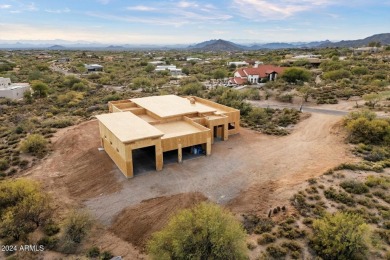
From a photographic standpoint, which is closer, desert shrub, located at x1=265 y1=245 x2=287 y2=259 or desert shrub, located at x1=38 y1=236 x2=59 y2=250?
desert shrub, located at x1=265 y1=245 x2=287 y2=259

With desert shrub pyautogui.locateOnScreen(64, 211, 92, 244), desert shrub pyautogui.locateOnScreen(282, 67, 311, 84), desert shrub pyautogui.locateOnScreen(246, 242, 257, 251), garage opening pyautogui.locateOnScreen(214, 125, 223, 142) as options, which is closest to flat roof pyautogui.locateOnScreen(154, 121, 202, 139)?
garage opening pyautogui.locateOnScreen(214, 125, 223, 142)

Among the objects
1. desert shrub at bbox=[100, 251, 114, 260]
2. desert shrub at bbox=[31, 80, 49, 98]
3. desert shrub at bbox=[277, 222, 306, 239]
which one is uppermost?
desert shrub at bbox=[31, 80, 49, 98]

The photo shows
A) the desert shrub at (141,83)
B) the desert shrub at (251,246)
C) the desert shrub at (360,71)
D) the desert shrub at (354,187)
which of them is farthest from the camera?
the desert shrub at (141,83)

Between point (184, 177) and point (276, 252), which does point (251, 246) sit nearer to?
point (276, 252)

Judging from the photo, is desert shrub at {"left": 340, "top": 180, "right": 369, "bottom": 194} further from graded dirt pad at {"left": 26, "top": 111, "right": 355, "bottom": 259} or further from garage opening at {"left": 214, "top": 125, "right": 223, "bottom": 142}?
garage opening at {"left": 214, "top": 125, "right": 223, "bottom": 142}

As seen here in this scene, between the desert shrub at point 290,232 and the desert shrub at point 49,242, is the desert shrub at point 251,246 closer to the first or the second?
the desert shrub at point 290,232

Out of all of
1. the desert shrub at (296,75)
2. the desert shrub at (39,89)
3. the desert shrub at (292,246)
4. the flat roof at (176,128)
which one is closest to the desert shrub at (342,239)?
the desert shrub at (292,246)

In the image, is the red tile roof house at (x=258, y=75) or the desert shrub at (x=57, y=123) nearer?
the desert shrub at (x=57, y=123)

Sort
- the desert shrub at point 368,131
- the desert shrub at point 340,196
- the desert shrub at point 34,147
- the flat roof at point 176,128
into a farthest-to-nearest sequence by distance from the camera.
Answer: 1. the desert shrub at point 368,131
2. the desert shrub at point 34,147
3. the flat roof at point 176,128
4. the desert shrub at point 340,196
